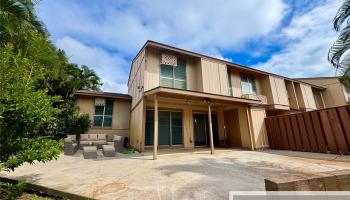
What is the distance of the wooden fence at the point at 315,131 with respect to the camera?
22.2 ft

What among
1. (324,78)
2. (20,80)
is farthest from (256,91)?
(20,80)

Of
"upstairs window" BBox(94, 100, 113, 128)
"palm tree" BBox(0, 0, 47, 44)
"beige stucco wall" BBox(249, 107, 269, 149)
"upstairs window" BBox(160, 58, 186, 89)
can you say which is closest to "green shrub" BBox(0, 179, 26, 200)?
"palm tree" BBox(0, 0, 47, 44)

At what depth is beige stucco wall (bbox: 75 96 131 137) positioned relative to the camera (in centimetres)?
1180

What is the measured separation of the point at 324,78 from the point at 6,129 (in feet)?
86.4

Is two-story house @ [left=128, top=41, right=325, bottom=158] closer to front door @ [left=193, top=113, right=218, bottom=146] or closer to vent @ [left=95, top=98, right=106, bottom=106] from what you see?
front door @ [left=193, top=113, right=218, bottom=146]

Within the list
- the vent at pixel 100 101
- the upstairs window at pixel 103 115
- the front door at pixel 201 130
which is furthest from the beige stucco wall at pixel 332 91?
the vent at pixel 100 101

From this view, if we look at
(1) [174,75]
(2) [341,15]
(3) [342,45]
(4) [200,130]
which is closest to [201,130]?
(4) [200,130]

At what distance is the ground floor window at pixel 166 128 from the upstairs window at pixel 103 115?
147 inches

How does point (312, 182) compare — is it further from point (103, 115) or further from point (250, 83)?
point (250, 83)

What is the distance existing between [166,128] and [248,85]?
815 centimetres

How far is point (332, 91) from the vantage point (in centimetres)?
1847

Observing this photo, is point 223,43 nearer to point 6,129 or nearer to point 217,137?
point 217,137

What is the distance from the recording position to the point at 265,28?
358 inches

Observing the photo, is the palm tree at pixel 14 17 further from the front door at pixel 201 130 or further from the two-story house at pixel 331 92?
the two-story house at pixel 331 92
